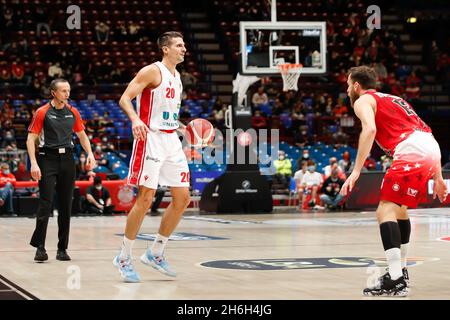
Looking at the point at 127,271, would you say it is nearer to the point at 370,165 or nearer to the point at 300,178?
the point at 300,178

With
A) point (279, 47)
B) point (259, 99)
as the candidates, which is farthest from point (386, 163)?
point (279, 47)

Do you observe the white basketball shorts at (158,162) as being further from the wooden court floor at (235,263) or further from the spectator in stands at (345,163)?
the spectator in stands at (345,163)

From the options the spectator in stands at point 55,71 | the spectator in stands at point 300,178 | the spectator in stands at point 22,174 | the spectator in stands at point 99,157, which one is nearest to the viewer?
the spectator in stands at point 22,174

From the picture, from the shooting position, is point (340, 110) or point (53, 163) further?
point (340, 110)

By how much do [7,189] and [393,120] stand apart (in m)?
14.4

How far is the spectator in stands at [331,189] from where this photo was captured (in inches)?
884

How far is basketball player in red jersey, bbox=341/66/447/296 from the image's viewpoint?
712 centimetres

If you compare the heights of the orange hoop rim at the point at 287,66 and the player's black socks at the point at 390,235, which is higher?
the orange hoop rim at the point at 287,66

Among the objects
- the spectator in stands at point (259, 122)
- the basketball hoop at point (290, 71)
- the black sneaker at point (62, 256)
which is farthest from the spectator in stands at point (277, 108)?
Answer: the black sneaker at point (62, 256)

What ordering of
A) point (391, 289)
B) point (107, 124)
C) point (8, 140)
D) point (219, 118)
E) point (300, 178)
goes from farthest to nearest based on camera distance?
point (219, 118), point (107, 124), point (8, 140), point (300, 178), point (391, 289)

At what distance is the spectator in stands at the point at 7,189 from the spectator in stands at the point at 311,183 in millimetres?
7252

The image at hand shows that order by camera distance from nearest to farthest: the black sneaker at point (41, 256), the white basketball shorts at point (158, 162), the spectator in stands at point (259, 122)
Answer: the white basketball shorts at point (158, 162) < the black sneaker at point (41, 256) < the spectator in stands at point (259, 122)

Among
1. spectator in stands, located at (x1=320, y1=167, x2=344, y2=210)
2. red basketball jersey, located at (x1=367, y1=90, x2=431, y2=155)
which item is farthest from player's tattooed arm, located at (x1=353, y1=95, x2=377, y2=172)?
Result: spectator in stands, located at (x1=320, y1=167, x2=344, y2=210)

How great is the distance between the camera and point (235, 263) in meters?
9.67
